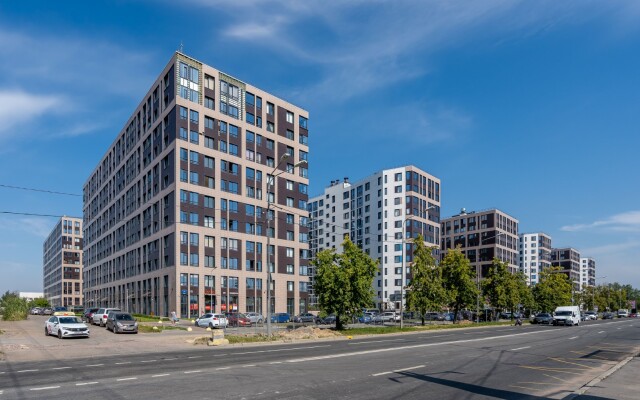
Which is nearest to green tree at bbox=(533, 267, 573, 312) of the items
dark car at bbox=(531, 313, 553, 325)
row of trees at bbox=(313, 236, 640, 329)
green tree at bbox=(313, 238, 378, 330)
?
row of trees at bbox=(313, 236, 640, 329)

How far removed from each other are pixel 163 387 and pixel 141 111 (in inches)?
3418

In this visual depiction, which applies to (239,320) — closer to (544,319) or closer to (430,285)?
(430,285)

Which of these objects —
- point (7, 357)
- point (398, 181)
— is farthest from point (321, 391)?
point (398, 181)

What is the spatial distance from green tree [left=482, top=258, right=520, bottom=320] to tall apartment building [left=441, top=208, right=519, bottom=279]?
5721 centimetres

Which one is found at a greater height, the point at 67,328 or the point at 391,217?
the point at 391,217

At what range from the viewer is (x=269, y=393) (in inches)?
521

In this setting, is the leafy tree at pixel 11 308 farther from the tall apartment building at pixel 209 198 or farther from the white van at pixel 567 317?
the white van at pixel 567 317

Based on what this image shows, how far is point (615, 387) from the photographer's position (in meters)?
13.9

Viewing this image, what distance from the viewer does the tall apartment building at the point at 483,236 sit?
139m

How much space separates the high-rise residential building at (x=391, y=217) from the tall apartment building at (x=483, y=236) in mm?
20257

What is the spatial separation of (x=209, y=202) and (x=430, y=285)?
38.7 metres

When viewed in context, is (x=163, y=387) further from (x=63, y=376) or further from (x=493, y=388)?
(x=493, y=388)

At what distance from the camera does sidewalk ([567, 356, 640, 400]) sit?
12516mm

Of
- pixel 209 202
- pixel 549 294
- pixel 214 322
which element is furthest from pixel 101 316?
pixel 549 294
